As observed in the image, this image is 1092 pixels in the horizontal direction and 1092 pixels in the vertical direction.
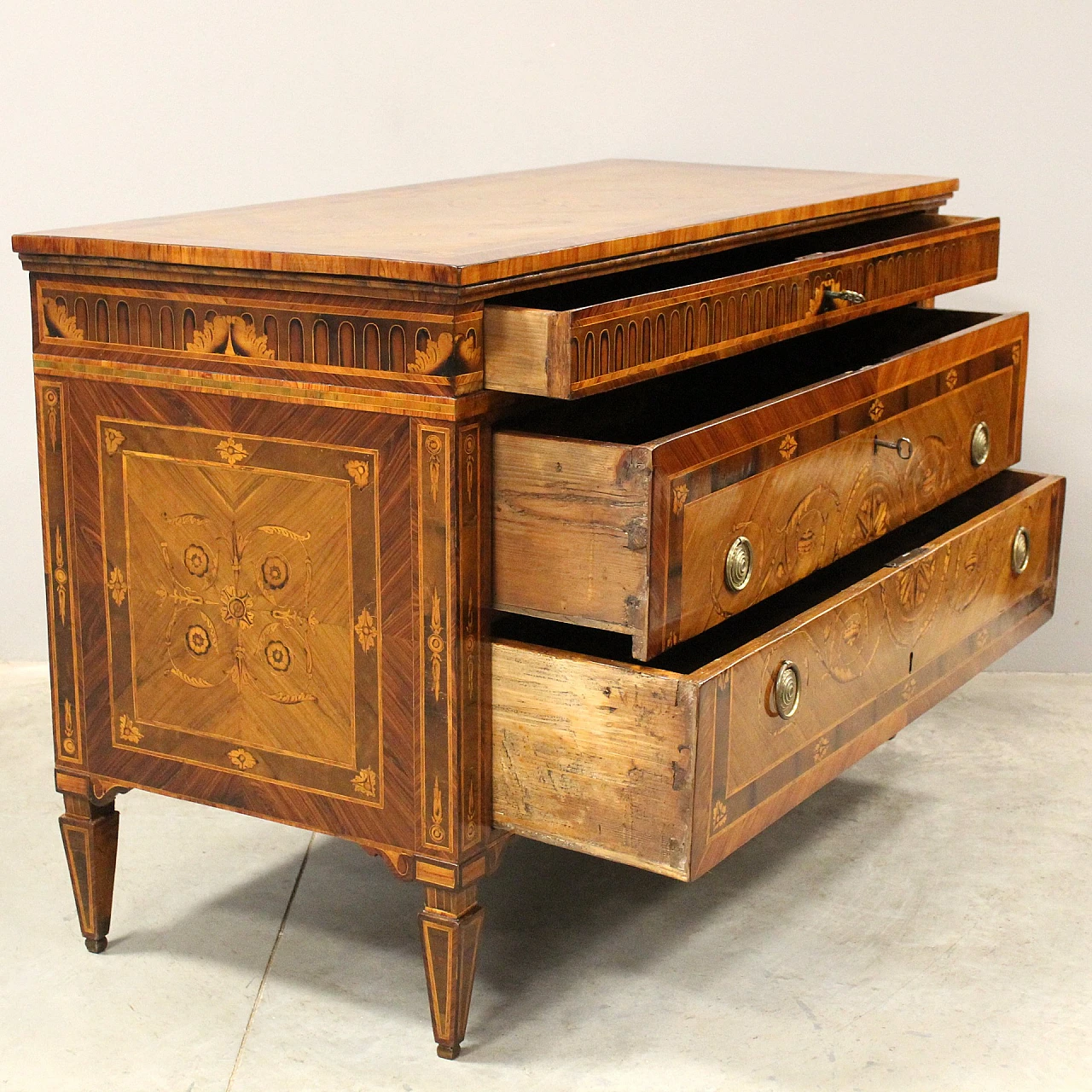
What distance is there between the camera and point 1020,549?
2557 millimetres

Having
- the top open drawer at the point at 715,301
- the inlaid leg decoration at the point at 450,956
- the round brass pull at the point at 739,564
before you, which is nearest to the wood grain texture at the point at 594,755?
the inlaid leg decoration at the point at 450,956

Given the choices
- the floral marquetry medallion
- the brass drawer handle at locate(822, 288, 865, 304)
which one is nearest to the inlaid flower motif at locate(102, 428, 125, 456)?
the floral marquetry medallion

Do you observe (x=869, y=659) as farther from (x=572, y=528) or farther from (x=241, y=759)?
(x=241, y=759)

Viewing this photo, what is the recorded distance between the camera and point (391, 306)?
1763mm

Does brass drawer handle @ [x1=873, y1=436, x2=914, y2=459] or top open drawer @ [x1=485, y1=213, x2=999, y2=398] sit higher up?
top open drawer @ [x1=485, y1=213, x2=999, y2=398]

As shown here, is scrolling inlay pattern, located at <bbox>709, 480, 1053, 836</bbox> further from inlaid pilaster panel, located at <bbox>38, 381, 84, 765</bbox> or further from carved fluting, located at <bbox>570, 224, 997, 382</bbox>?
inlaid pilaster panel, located at <bbox>38, 381, 84, 765</bbox>

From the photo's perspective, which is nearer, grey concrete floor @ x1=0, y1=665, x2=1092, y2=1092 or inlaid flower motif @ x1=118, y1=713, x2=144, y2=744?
grey concrete floor @ x1=0, y1=665, x2=1092, y2=1092

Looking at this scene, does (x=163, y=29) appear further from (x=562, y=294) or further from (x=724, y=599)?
(x=724, y=599)

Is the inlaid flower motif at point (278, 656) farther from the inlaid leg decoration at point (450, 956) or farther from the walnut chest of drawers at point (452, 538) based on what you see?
the inlaid leg decoration at point (450, 956)

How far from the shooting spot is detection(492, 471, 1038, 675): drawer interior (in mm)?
2125

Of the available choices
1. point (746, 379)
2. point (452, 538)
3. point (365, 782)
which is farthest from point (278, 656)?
point (746, 379)

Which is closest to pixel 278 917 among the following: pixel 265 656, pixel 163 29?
pixel 265 656

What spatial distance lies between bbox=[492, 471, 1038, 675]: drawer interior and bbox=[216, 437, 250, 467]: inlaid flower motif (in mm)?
346

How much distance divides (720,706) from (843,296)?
2.21 feet
